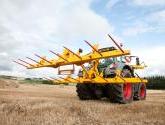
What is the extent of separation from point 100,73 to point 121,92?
1.16 meters

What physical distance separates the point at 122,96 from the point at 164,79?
94.2 ft

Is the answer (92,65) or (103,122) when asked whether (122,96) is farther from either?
(103,122)

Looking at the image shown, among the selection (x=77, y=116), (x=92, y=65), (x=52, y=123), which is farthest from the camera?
(x=92, y=65)

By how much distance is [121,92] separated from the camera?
47.8ft

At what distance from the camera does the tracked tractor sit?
45.6 ft

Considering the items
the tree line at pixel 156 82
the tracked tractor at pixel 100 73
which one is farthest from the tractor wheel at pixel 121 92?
the tree line at pixel 156 82

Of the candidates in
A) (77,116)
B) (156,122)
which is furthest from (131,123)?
(77,116)

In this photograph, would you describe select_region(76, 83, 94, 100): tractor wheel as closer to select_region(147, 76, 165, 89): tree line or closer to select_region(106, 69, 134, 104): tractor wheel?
select_region(106, 69, 134, 104): tractor wheel

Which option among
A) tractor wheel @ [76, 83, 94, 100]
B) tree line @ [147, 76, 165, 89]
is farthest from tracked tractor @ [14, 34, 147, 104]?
tree line @ [147, 76, 165, 89]

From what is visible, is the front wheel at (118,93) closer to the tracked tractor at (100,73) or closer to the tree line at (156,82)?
the tracked tractor at (100,73)

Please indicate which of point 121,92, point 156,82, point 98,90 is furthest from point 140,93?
point 156,82

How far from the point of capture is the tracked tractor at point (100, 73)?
13914 millimetres

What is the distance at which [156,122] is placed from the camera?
9.04m

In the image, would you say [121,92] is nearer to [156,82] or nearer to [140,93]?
[140,93]
